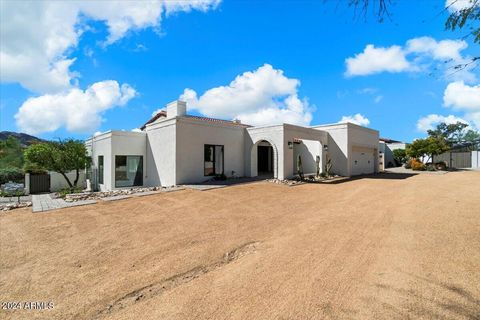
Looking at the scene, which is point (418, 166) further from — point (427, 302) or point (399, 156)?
point (427, 302)

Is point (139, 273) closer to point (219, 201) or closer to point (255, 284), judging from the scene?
point (255, 284)

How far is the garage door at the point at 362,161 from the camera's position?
62.0 feet

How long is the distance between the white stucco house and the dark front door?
4.27 metres

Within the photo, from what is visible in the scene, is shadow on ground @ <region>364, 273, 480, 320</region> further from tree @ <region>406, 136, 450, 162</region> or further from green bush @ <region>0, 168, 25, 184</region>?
green bush @ <region>0, 168, 25, 184</region>

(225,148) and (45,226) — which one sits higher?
(225,148)

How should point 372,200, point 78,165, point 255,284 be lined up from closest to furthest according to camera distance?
point 255,284 < point 372,200 < point 78,165

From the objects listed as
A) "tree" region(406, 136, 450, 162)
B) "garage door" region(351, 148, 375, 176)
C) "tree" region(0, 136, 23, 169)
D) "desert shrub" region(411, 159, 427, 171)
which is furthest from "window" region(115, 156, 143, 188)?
"tree" region(406, 136, 450, 162)

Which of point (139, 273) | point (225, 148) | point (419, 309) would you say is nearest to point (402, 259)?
point (419, 309)

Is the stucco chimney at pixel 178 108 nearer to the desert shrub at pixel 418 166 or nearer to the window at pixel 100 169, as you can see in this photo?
the window at pixel 100 169

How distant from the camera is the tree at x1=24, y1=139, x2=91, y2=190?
52.3 ft

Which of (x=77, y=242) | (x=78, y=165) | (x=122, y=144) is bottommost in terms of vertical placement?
(x=77, y=242)

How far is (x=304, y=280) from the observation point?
3516 millimetres

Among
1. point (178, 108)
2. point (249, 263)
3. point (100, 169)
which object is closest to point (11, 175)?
point (100, 169)

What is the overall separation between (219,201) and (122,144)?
865 cm
